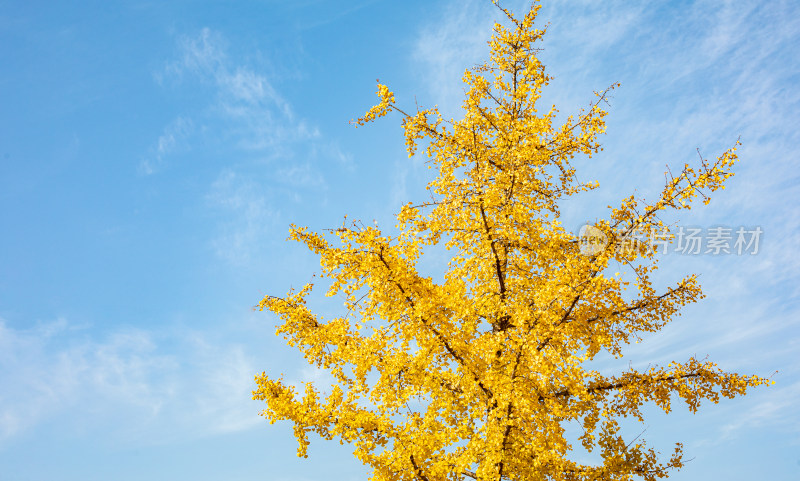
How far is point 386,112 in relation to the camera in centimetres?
959

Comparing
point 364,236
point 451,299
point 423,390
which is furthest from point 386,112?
point 423,390

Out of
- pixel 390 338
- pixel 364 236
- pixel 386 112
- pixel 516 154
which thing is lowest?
pixel 390 338

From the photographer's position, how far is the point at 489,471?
22.7ft

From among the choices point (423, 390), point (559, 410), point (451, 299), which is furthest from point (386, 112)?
point (559, 410)

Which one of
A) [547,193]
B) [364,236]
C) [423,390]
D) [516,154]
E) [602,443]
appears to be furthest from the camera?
[547,193]

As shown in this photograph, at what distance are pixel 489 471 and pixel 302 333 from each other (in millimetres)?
3705

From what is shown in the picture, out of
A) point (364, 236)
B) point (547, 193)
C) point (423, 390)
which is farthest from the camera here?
point (547, 193)

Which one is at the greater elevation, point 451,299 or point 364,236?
point 364,236

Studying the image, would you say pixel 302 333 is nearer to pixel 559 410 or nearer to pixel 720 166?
pixel 559 410

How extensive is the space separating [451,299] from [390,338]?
4.26 feet

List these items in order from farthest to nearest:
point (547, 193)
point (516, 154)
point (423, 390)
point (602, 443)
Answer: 1. point (547, 193)
2. point (602, 443)
3. point (516, 154)
4. point (423, 390)

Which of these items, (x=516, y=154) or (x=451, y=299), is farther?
(x=516, y=154)

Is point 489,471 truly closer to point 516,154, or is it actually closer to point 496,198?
point 496,198

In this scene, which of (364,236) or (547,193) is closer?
(364,236)
